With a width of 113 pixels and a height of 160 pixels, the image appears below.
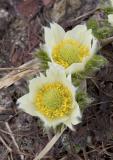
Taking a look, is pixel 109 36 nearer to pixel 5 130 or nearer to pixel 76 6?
pixel 76 6

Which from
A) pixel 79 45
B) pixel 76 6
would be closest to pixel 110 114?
pixel 79 45

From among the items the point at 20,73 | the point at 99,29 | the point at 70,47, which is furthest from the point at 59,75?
the point at 20,73

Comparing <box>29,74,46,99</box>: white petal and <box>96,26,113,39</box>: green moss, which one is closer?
<box>29,74,46,99</box>: white petal

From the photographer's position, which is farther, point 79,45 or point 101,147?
point 101,147

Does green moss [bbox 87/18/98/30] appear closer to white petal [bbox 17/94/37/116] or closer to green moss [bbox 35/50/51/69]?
green moss [bbox 35/50/51/69]

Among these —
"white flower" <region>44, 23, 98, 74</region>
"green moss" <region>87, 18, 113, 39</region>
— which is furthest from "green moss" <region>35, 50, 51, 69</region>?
Result: "green moss" <region>87, 18, 113, 39</region>

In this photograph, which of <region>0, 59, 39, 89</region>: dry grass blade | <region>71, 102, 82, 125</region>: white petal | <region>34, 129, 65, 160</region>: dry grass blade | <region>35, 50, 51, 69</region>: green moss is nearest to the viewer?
<region>71, 102, 82, 125</region>: white petal

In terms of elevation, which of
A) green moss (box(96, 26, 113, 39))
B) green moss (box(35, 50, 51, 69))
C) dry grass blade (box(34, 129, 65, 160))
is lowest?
dry grass blade (box(34, 129, 65, 160))
